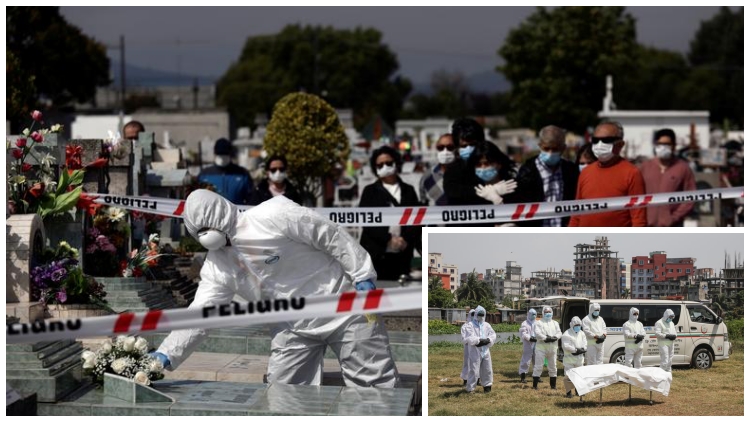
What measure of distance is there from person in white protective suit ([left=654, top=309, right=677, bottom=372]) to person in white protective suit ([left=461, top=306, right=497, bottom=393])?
3.05 feet

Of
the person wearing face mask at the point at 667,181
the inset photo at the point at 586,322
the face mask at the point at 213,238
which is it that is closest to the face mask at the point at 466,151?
the person wearing face mask at the point at 667,181

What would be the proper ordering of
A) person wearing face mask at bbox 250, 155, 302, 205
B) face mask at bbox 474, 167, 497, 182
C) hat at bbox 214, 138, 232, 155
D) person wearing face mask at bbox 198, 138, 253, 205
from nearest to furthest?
face mask at bbox 474, 167, 497, 182, person wearing face mask at bbox 250, 155, 302, 205, person wearing face mask at bbox 198, 138, 253, 205, hat at bbox 214, 138, 232, 155

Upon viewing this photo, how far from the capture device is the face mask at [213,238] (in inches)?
328

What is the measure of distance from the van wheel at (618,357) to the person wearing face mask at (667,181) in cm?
657

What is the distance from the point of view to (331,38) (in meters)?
121

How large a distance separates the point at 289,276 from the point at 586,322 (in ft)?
6.68

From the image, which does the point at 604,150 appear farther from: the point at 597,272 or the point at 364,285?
the point at 597,272

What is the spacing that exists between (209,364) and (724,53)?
9679 cm

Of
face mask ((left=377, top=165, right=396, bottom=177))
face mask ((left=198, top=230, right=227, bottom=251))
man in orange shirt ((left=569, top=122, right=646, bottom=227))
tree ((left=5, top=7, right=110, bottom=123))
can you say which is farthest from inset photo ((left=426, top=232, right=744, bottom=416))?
tree ((left=5, top=7, right=110, bottom=123))

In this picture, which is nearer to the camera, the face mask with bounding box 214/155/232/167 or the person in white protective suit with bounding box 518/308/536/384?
the person in white protective suit with bounding box 518/308/536/384

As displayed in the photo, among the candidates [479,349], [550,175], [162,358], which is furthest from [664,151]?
[162,358]

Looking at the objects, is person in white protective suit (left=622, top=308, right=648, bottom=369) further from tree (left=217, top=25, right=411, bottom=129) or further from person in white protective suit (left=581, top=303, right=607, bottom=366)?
tree (left=217, top=25, right=411, bottom=129)

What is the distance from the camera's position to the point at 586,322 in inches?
298

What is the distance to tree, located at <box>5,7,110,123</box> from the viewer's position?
5866cm
